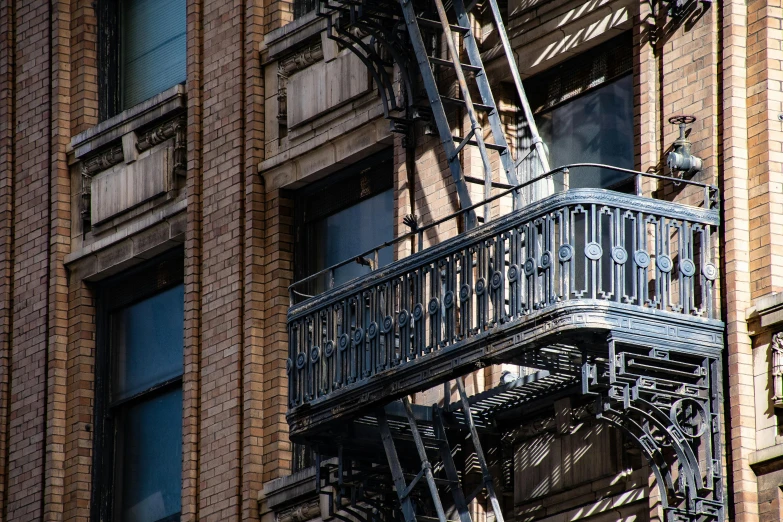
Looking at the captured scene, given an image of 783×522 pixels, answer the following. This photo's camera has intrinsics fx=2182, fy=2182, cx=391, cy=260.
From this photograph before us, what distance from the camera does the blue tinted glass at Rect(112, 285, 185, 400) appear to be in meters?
23.2

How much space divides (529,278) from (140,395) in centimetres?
818

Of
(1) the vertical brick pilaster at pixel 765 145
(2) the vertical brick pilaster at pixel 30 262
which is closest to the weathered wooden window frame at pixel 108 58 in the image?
(2) the vertical brick pilaster at pixel 30 262

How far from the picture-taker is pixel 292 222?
21.8m

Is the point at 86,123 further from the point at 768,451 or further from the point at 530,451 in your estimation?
the point at 768,451

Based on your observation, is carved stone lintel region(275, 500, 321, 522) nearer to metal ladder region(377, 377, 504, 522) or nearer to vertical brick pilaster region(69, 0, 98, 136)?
metal ladder region(377, 377, 504, 522)

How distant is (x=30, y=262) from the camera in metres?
24.7

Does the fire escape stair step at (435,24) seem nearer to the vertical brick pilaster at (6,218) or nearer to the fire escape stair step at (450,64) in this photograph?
the fire escape stair step at (450,64)

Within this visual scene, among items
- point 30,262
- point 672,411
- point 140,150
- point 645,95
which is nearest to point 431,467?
point 672,411

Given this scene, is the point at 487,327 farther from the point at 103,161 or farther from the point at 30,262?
the point at 30,262

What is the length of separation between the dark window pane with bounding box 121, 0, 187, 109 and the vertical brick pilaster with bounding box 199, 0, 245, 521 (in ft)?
3.33

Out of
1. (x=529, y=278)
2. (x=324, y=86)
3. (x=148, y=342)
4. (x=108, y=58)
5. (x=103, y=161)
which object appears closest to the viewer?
(x=529, y=278)

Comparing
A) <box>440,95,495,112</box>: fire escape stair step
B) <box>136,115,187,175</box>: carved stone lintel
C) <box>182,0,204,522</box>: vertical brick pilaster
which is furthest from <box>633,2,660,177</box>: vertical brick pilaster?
<box>136,115,187,175</box>: carved stone lintel

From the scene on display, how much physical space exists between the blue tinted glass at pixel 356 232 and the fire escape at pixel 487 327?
4.02ft

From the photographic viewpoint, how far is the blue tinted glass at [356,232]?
2081 cm
